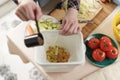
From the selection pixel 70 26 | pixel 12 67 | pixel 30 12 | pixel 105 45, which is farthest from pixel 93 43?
pixel 12 67

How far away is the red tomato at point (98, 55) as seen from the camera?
3.02 ft

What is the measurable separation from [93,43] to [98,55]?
0.18ft

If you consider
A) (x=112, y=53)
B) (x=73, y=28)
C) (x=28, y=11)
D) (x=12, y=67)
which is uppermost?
(x=28, y=11)

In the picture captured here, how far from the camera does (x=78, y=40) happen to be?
2.95 feet

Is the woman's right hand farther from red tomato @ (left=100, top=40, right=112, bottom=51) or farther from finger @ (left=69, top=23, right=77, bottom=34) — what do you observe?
red tomato @ (left=100, top=40, right=112, bottom=51)

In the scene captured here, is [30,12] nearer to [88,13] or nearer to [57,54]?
[57,54]

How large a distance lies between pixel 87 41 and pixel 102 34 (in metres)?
0.07

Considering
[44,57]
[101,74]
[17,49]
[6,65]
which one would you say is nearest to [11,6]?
[6,65]

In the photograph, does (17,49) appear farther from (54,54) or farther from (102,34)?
(102,34)

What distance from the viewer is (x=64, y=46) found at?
952mm

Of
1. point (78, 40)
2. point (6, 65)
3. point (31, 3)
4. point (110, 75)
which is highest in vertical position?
point (31, 3)

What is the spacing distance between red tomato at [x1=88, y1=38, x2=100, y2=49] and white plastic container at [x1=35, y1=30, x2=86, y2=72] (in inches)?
2.0

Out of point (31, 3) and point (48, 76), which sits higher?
point (31, 3)

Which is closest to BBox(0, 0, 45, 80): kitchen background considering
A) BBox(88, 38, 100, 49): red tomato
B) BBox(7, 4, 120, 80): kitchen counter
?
BBox(7, 4, 120, 80): kitchen counter
